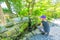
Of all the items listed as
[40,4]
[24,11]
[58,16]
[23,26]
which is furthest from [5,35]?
[58,16]

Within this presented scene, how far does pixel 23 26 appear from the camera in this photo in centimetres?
723

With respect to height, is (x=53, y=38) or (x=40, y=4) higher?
(x=40, y=4)

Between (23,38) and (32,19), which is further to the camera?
(32,19)

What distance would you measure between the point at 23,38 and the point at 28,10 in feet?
6.65

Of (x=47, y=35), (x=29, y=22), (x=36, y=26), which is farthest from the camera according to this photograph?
(x=36, y=26)

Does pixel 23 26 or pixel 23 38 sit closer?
pixel 23 38

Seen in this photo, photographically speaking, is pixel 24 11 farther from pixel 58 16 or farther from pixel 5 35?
pixel 58 16

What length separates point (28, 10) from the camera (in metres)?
8.34

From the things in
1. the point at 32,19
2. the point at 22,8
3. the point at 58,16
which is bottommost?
the point at 58,16

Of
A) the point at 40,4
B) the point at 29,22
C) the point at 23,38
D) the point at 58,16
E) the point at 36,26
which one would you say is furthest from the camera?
the point at 58,16

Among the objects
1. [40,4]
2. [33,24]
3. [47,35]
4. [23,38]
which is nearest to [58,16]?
[40,4]

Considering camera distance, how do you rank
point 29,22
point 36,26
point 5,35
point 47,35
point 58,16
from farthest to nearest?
point 58,16 → point 36,26 → point 29,22 → point 47,35 → point 5,35

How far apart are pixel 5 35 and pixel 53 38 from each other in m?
2.09

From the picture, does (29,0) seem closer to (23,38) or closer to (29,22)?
(29,22)
